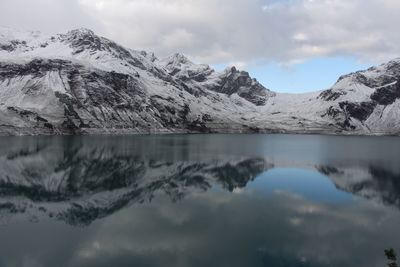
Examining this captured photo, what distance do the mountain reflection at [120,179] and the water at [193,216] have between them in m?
0.21

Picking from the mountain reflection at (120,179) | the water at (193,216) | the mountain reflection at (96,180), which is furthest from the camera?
the mountain reflection at (120,179)

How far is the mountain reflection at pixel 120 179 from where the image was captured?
5781 cm

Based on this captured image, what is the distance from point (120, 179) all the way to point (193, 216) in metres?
31.4

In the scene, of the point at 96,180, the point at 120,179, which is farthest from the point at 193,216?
the point at 96,180

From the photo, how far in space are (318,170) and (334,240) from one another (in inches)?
2342

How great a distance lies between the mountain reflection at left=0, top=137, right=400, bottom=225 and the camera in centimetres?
5781

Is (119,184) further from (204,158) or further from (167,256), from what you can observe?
(204,158)

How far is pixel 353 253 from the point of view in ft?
132

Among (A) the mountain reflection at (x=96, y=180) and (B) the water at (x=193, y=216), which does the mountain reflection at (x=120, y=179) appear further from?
(B) the water at (x=193, y=216)

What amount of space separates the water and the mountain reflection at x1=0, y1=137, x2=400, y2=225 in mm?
212

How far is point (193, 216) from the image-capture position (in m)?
53.5

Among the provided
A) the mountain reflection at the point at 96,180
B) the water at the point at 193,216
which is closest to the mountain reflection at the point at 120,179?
the mountain reflection at the point at 96,180

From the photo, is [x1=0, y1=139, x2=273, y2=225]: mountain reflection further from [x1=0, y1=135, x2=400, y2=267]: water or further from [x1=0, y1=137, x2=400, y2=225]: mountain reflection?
[x1=0, y1=135, x2=400, y2=267]: water

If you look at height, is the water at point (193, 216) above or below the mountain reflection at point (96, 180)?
above
